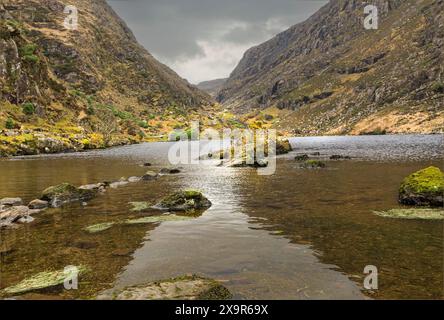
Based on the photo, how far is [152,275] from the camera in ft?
47.9

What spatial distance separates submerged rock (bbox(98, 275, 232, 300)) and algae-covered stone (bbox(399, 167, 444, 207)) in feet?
62.9

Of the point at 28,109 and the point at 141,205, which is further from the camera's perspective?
the point at 28,109

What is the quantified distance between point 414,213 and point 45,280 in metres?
20.7

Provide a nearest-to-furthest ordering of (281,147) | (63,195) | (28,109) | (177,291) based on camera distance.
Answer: (177,291) < (63,195) < (281,147) < (28,109)

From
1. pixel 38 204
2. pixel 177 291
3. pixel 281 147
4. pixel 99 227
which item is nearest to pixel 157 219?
pixel 99 227

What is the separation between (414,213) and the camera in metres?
23.5

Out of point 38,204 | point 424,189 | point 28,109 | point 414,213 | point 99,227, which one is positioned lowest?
point 99,227

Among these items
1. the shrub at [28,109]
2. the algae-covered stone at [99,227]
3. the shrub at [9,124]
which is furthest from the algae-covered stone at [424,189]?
the shrub at [28,109]

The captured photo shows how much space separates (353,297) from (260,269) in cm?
379

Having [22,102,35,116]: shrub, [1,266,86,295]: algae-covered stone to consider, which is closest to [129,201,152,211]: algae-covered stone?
[1,266,86,295]: algae-covered stone

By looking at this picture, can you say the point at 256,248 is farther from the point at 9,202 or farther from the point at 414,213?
the point at 9,202

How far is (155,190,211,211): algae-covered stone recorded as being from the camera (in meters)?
27.4
